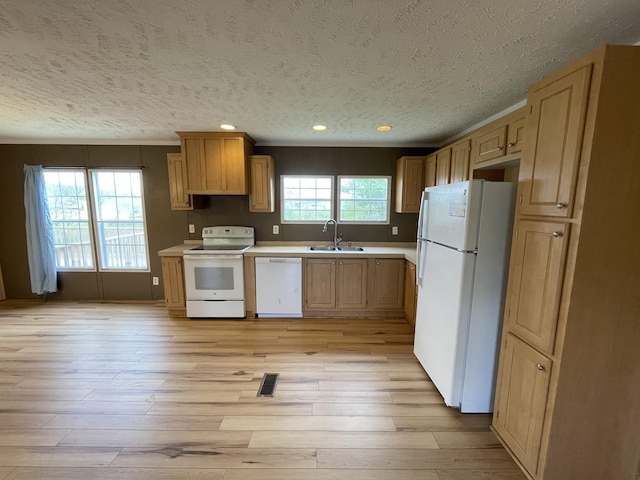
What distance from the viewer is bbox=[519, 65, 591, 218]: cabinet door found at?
118cm

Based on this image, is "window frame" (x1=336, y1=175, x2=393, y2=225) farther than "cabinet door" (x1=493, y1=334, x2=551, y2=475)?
Yes

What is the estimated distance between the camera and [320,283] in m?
3.46

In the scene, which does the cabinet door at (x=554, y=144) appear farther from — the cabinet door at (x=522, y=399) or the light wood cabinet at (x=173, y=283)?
the light wood cabinet at (x=173, y=283)

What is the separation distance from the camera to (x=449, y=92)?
2.06m

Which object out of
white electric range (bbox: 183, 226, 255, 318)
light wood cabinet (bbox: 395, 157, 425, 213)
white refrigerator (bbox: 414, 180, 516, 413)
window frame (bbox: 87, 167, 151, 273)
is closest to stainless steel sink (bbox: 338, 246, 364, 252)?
light wood cabinet (bbox: 395, 157, 425, 213)

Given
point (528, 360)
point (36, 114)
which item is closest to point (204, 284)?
point (36, 114)

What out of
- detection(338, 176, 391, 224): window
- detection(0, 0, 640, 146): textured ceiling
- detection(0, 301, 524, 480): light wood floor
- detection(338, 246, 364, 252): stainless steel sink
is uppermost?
detection(0, 0, 640, 146): textured ceiling

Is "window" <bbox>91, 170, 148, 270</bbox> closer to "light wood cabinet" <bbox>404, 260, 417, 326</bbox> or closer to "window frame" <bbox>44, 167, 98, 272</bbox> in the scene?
"window frame" <bbox>44, 167, 98, 272</bbox>

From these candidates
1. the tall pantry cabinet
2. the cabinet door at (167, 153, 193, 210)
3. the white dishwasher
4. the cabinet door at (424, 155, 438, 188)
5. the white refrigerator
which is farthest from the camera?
the cabinet door at (167, 153, 193, 210)

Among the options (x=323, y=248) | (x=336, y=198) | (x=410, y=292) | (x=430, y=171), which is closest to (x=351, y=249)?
(x=323, y=248)

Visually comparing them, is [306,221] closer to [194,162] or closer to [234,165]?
[234,165]

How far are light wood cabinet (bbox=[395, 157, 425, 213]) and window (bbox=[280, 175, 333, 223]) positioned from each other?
102 centimetres

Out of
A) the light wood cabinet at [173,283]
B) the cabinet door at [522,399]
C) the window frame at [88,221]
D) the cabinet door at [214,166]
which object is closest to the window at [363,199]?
the cabinet door at [214,166]

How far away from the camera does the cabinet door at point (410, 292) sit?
10.3 feet
